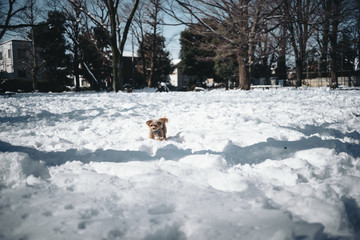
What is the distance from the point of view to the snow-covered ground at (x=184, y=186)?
125 cm

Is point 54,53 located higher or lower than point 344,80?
higher

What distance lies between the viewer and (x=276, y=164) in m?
2.17

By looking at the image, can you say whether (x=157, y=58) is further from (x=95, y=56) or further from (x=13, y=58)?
(x=13, y=58)

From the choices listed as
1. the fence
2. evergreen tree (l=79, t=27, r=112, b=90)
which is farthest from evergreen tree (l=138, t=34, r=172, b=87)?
the fence

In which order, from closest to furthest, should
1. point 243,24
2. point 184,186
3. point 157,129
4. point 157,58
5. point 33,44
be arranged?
1. point 184,186
2. point 157,129
3. point 243,24
4. point 33,44
5. point 157,58

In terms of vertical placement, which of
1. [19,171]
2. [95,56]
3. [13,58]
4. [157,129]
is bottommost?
[19,171]

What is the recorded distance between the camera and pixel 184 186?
1.76 m

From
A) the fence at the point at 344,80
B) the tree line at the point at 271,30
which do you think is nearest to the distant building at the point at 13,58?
the tree line at the point at 271,30

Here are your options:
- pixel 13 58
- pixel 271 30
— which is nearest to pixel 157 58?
pixel 13 58

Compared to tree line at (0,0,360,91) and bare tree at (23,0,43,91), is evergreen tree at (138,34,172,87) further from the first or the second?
bare tree at (23,0,43,91)

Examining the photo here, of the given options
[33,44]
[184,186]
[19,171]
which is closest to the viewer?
[184,186]

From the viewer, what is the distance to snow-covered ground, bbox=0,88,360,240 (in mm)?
1251

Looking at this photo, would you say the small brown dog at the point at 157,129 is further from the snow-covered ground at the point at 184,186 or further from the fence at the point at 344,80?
the fence at the point at 344,80

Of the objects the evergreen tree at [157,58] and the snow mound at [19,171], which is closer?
the snow mound at [19,171]
